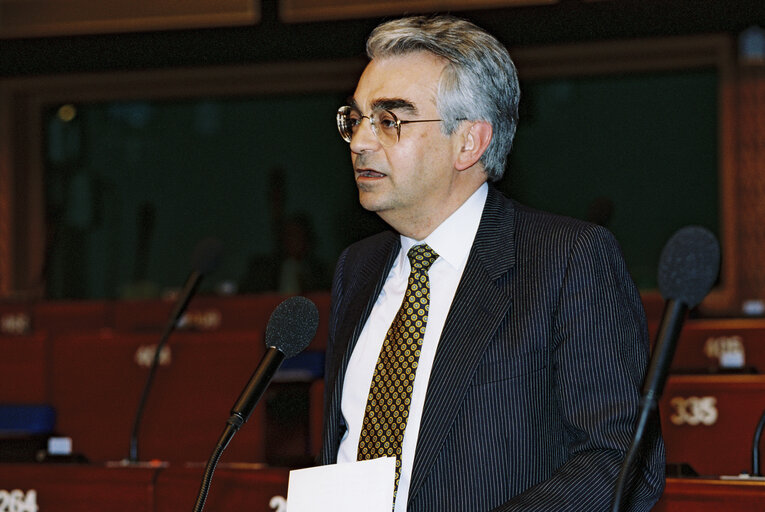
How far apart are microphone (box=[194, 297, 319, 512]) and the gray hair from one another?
0.41 metres

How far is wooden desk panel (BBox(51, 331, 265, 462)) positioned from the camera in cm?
370

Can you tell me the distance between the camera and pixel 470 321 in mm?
1550

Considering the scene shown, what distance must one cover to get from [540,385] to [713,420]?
145 cm

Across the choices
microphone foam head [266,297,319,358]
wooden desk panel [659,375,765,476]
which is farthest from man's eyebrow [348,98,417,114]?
wooden desk panel [659,375,765,476]

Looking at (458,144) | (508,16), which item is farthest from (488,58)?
(508,16)

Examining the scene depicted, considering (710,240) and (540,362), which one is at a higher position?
(710,240)

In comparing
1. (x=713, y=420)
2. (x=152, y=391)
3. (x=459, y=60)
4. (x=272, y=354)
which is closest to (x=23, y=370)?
(x=152, y=391)

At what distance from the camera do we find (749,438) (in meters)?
2.69

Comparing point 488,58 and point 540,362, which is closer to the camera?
point 540,362

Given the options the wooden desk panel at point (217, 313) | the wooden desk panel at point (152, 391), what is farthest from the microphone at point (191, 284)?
the wooden desk panel at point (217, 313)

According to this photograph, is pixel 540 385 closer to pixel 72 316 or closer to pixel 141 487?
pixel 141 487

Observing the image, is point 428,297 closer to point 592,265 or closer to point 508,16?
point 592,265

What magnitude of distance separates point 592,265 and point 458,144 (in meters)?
0.36

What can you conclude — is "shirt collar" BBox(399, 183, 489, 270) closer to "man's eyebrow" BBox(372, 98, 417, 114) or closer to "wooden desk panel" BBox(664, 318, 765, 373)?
"man's eyebrow" BBox(372, 98, 417, 114)
